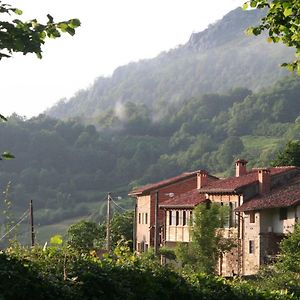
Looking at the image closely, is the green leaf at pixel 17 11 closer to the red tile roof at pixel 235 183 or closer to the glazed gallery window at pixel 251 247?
the glazed gallery window at pixel 251 247

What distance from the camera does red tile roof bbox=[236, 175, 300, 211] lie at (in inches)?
1886

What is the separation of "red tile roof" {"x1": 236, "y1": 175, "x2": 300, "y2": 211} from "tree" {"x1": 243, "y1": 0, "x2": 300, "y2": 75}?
33.9 m

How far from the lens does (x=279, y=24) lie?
13797mm

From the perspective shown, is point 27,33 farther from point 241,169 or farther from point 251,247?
point 241,169

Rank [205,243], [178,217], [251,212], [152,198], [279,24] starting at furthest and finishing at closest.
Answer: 1. [152,198]
2. [178,217]
3. [251,212]
4. [205,243]
5. [279,24]

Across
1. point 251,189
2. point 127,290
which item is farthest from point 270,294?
point 251,189

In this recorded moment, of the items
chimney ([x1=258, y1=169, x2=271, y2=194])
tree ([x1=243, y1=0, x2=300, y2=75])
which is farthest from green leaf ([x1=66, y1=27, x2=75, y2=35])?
chimney ([x1=258, y1=169, x2=271, y2=194])

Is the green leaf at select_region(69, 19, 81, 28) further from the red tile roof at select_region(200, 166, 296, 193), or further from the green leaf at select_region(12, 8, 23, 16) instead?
the red tile roof at select_region(200, 166, 296, 193)

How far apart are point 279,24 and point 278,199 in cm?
3612

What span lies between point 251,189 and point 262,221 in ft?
11.9

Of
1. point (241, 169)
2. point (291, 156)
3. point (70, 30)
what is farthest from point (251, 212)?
point (70, 30)

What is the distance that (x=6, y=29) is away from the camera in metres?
7.58

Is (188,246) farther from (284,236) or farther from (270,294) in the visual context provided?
(270,294)

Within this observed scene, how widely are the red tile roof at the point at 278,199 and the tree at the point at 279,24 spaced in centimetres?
3390
